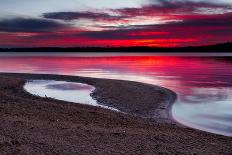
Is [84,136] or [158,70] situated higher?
[84,136]

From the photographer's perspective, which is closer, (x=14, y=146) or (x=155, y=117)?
(x=14, y=146)

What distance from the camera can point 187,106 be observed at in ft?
68.2

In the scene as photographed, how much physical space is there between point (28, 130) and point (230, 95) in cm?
2058

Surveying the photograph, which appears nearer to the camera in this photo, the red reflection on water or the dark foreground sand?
the dark foreground sand

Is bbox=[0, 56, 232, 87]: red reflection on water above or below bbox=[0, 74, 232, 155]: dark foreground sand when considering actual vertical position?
below

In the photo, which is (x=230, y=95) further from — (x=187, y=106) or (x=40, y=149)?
(x=40, y=149)

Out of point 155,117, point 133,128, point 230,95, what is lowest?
point 230,95

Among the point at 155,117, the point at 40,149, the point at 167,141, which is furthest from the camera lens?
the point at 155,117

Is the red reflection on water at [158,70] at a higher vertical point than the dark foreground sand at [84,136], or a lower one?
lower

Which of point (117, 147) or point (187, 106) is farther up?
point (117, 147)

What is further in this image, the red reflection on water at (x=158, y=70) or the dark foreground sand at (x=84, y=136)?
the red reflection on water at (x=158, y=70)

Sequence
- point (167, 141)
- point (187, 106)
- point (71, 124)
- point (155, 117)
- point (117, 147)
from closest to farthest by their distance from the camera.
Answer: point (117, 147) < point (167, 141) < point (71, 124) < point (155, 117) < point (187, 106)

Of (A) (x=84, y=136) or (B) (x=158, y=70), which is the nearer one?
(A) (x=84, y=136)

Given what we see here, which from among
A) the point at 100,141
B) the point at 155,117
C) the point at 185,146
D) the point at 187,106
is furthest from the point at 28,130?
the point at 187,106
